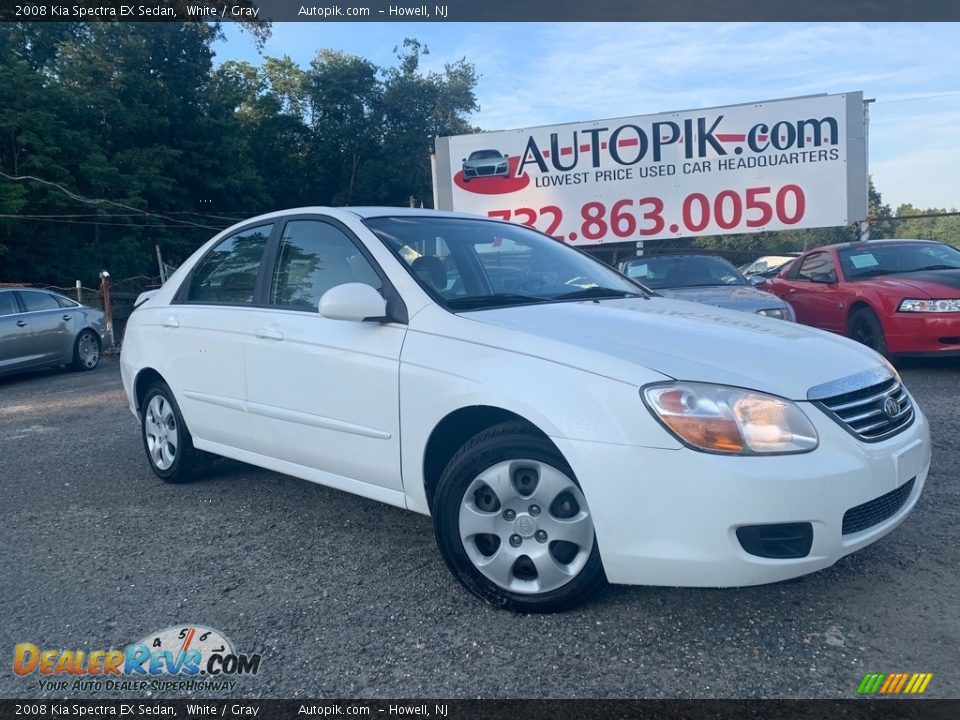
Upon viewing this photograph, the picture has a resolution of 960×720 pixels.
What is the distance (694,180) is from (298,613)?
43.6ft

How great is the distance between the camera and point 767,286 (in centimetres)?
1026

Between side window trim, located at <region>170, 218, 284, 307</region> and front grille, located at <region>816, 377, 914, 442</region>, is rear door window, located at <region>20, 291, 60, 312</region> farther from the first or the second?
front grille, located at <region>816, 377, 914, 442</region>

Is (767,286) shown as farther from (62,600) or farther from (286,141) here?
(286,141)

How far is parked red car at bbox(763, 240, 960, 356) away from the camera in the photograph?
713cm

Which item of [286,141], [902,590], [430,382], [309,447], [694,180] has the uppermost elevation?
[286,141]

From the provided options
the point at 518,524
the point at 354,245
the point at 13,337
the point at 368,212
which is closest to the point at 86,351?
the point at 13,337

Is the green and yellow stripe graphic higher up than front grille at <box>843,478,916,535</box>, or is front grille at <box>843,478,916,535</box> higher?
front grille at <box>843,478,916,535</box>

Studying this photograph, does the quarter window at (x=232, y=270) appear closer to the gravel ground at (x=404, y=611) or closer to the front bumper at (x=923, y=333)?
the gravel ground at (x=404, y=611)

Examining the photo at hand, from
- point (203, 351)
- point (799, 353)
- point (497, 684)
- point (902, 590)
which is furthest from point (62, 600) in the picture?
point (902, 590)

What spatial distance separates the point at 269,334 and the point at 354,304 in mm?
815

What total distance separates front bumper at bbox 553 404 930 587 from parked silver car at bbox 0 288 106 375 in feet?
33.6

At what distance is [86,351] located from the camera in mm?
11906

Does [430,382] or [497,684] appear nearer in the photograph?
[497,684]

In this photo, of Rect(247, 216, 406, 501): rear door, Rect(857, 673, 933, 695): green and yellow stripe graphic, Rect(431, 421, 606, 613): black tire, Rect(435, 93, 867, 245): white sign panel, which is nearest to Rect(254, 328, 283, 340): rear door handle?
Rect(247, 216, 406, 501): rear door
